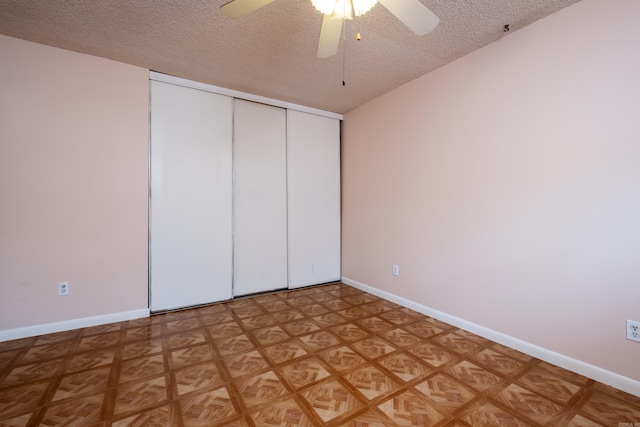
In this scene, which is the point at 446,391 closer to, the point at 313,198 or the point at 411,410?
the point at 411,410

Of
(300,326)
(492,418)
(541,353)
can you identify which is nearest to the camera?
(492,418)

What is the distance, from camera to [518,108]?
219cm

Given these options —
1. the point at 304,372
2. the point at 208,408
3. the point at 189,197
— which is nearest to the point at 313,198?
the point at 189,197

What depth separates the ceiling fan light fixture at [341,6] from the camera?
1393 mm

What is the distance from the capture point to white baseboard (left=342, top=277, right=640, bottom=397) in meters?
1.71

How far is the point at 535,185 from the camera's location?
2.10 meters

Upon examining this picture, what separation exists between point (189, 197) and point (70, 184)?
991 mm

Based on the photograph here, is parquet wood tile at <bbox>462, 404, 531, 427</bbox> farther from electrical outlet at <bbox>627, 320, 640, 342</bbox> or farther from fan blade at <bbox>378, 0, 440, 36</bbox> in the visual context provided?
fan blade at <bbox>378, 0, 440, 36</bbox>

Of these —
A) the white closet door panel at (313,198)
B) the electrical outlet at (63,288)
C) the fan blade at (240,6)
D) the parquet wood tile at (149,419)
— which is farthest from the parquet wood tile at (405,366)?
the electrical outlet at (63,288)

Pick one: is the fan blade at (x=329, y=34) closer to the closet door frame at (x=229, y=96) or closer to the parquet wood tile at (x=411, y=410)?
the closet door frame at (x=229, y=96)

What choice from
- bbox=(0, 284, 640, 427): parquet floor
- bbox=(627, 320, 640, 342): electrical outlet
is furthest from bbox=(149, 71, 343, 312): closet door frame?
bbox=(627, 320, 640, 342): electrical outlet

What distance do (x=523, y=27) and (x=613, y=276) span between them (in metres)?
1.90

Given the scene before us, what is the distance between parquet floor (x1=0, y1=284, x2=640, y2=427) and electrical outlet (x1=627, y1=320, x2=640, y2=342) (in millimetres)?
345

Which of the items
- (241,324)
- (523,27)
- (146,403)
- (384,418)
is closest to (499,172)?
(523,27)
